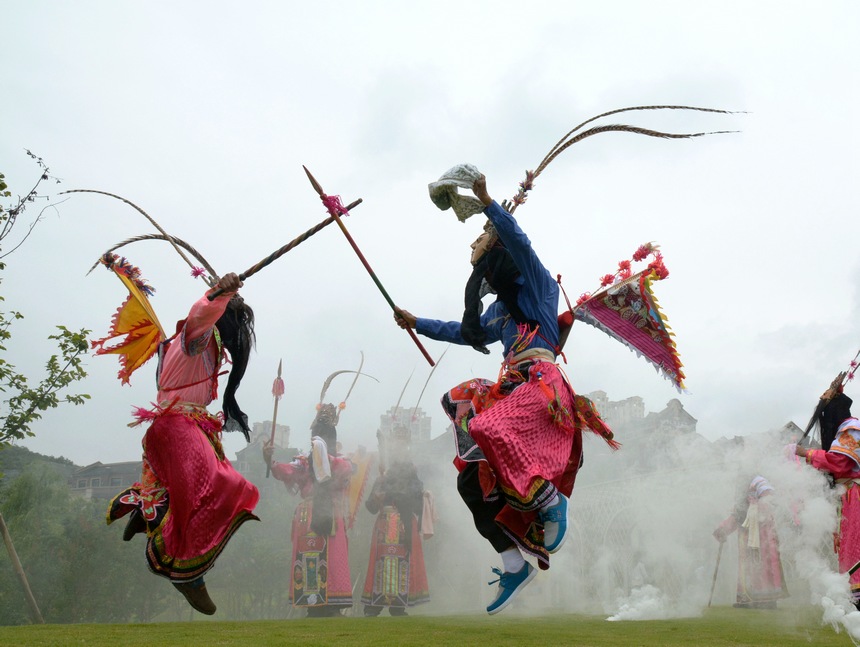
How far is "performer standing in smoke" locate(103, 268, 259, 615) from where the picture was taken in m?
4.58

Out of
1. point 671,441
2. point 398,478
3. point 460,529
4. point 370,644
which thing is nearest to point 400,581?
point 398,478

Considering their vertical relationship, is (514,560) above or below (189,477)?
below

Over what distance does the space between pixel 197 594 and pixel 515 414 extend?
235 cm

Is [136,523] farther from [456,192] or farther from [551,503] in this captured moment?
[456,192]

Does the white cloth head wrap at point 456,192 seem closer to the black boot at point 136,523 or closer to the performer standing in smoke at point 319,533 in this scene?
the black boot at point 136,523

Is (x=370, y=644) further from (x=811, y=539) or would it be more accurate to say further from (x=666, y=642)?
(x=811, y=539)

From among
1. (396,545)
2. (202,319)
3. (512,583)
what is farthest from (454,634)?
(396,545)

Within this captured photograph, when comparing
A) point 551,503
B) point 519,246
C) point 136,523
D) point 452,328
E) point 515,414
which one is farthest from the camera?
point 452,328

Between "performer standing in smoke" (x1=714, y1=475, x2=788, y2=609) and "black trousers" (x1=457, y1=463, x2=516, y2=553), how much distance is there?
28.0 ft

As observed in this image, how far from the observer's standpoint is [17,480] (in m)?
14.8

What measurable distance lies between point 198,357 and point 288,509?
17882 millimetres

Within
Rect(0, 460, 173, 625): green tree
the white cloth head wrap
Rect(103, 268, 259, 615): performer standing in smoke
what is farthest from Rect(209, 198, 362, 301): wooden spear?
Rect(0, 460, 173, 625): green tree

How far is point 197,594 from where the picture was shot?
4660mm

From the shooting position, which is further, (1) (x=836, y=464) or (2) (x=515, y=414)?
(1) (x=836, y=464)
